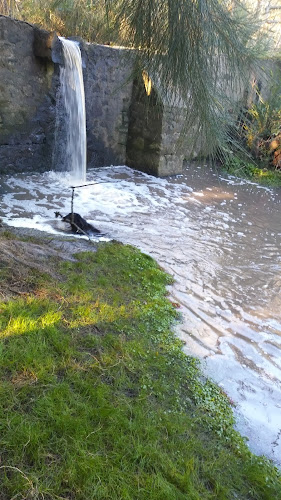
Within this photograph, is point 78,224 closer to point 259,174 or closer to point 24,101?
point 24,101

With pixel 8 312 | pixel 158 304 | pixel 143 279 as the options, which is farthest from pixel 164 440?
pixel 143 279

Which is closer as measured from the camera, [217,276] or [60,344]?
[60,344]

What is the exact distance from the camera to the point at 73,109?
7.09m

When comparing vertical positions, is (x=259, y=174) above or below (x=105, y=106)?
below

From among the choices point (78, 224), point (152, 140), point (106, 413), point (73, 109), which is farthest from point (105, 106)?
point (106, 413)

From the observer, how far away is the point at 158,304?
3.41 metres

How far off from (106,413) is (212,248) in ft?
11.1

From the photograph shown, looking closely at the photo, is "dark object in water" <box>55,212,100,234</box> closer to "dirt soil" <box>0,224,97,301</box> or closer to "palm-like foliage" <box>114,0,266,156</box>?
"dirt soil" <box>0,224,97,301</box>

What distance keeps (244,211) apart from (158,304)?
13.1ft

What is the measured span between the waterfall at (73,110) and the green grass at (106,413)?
15.3 feet

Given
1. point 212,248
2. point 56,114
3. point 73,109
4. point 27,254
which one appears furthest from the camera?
point 73,109

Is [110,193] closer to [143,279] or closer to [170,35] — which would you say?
[143,279]

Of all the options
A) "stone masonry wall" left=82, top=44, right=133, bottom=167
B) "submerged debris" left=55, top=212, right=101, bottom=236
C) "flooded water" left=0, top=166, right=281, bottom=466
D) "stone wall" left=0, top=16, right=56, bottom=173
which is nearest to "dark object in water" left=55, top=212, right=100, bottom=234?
"submerged debris" left=55, top=212, right=101, bottom=236

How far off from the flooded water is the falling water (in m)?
0.40
